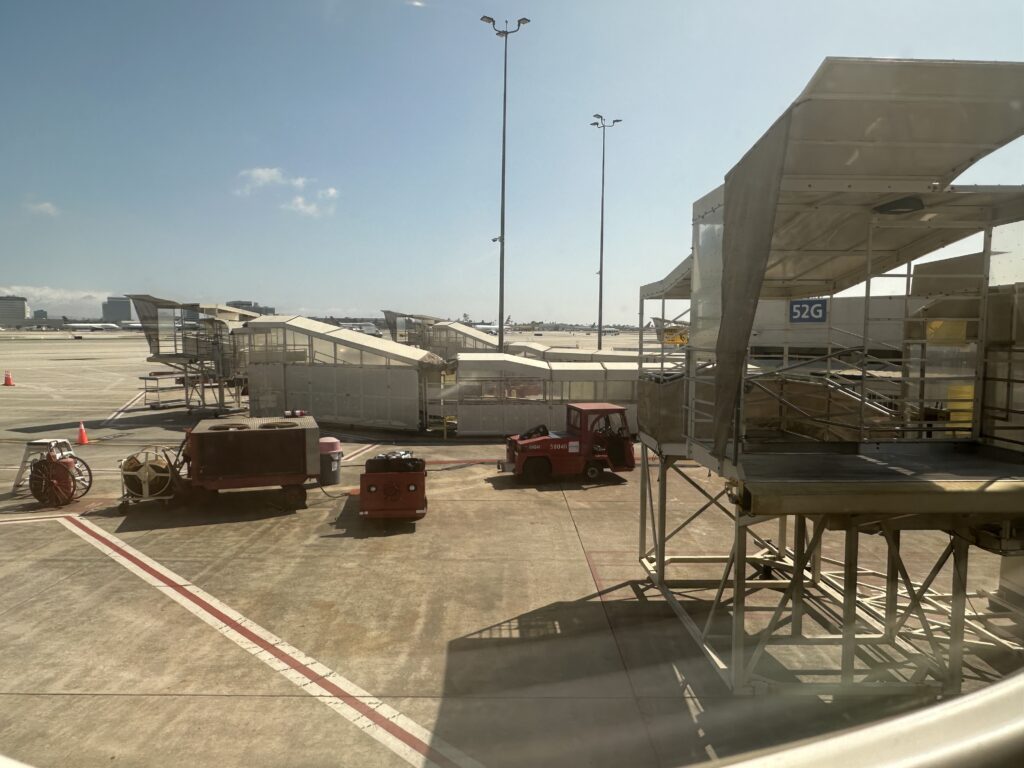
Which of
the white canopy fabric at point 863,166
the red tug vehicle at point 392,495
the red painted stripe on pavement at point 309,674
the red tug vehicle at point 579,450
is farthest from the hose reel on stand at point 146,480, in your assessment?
the white canopy fabric at point 863,166

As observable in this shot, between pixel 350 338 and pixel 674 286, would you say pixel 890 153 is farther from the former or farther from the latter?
pixel 350 338

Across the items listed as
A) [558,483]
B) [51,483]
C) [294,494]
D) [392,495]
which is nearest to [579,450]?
[558,483]

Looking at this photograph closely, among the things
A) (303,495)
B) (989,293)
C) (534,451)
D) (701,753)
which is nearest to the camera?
(701,753)

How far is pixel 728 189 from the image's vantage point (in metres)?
6.87

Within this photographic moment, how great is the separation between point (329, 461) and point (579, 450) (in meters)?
6.95

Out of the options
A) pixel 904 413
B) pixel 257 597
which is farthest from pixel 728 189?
pixel 257 597

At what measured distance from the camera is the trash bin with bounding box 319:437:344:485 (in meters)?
17.6

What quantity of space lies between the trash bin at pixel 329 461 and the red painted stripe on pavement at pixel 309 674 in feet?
18.7

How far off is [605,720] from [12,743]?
619 centimetres

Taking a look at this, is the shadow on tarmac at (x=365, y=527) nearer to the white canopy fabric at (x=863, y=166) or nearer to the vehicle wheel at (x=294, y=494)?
the vehicle wheel at (x=294, y=494)

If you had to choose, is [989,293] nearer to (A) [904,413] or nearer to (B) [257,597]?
(A) [904,413]

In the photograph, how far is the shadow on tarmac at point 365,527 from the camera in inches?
541

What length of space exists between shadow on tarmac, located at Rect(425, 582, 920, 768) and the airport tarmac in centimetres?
3

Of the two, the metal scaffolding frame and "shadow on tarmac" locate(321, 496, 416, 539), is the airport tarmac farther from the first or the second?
the metal scaffolding frame
